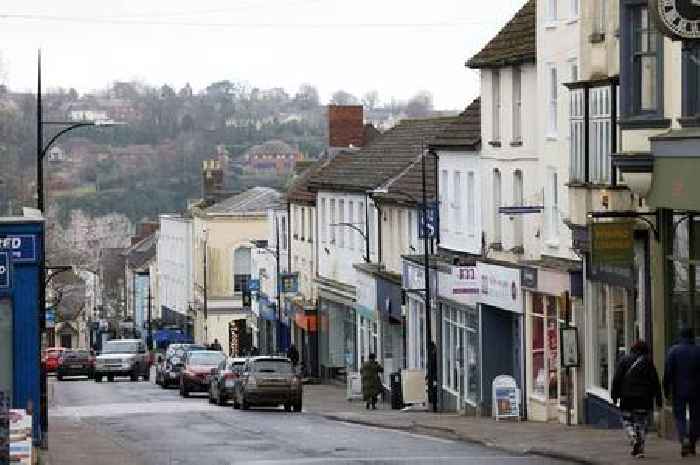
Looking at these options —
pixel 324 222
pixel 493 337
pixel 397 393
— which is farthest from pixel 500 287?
pixel 324 222

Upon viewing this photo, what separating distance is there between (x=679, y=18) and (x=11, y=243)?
381 inches

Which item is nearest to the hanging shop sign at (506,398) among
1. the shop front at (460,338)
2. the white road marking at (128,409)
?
the shop front at (460,338)

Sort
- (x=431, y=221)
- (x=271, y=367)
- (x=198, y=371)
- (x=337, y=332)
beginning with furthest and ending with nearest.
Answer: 1. (x=337, y=332)
2. (x=198, y=371)
3. (x=431, y=221)
4. (x=271, y=367)

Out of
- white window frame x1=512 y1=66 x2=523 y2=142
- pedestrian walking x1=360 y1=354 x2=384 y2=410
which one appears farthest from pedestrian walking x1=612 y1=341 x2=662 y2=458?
pedestrian walking x1=360 y1=354 x2=384 y2=410

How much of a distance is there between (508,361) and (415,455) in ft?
55.6

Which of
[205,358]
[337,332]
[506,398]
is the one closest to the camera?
[506,398]

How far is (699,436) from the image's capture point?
2516cm

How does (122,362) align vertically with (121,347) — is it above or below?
below

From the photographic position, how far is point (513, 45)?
43219mm

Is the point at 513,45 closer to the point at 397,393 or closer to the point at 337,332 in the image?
the point at 397,393

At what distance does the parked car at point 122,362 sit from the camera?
74875mm

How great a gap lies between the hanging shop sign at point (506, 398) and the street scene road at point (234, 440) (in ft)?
11.5

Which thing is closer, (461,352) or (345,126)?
(461,352)

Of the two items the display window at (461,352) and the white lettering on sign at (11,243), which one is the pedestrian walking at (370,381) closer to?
the display window at (461,352)
